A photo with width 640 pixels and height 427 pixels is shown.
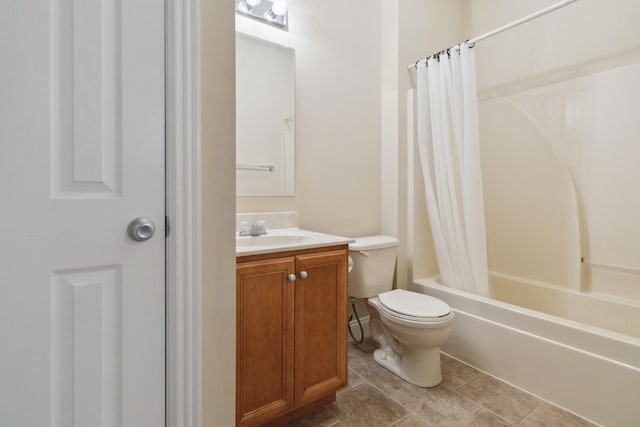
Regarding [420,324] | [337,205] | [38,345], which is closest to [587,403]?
[420,324]

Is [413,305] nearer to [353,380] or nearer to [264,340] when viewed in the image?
[353,380]

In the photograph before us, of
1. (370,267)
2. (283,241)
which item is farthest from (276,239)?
(370,267)

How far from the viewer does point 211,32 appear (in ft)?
2.91

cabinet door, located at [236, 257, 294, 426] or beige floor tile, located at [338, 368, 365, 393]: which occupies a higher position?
cabinet door, located at [236, 257, 294, 426]

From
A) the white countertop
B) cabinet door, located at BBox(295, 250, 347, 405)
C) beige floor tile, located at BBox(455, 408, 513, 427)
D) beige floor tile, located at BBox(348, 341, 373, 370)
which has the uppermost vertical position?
the white countertop

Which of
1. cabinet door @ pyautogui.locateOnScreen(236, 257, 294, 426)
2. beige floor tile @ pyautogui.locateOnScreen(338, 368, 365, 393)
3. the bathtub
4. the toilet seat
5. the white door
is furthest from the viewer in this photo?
beige floor tile @ pyautogui.locateOnScreen(338, 368, 365, 393)

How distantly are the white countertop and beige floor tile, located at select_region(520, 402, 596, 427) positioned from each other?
1.20 metres

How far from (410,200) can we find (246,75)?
1.47 metres

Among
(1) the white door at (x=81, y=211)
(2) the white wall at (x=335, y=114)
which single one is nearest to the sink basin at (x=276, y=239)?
(2) the white wall at (x=335, y=114)

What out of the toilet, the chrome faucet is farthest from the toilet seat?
the chrome faucet

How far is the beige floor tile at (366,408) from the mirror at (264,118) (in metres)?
1.22

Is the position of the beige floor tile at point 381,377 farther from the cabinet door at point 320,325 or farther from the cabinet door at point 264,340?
the cabinet door at point 264,340

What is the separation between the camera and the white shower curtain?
1.93 meters

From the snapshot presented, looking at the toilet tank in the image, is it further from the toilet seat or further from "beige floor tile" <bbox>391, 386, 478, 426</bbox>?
"beige floor tile" <bbox>391, 386, 478, 426</bbox>
